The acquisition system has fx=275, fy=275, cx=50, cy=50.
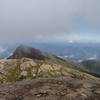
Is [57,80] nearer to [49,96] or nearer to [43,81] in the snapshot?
[43,81]

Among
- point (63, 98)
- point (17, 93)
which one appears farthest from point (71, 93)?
point (17, 93)

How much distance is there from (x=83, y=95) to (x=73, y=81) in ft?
20.1

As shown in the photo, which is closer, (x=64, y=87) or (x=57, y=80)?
(x=64, y=87)

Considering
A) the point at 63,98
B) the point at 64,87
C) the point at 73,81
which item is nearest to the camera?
the point at 63,98

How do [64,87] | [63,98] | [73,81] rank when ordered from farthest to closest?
[73,81] → [64,87] → [63,98]

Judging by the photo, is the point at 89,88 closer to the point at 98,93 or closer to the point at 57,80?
the point at 98,93

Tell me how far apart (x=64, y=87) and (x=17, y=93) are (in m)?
8.25

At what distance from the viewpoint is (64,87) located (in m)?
48.2

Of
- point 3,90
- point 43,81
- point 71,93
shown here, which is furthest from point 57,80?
point 3,90

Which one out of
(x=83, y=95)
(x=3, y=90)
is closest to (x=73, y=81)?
(x=83, y=95)

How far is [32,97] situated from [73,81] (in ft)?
32.2

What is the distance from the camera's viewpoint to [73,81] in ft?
168

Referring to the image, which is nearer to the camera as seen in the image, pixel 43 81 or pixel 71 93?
pixel 71 93

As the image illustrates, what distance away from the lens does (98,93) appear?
46719mm
